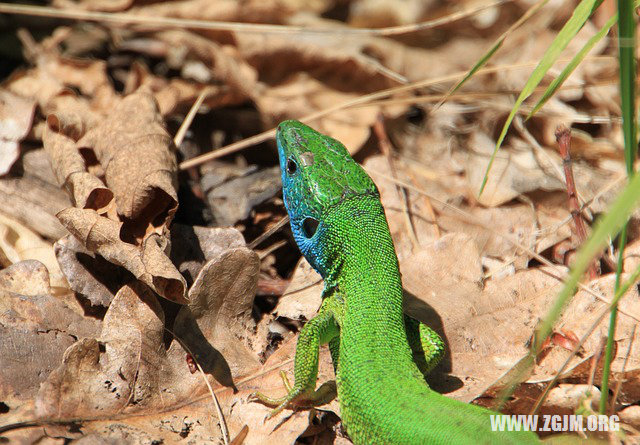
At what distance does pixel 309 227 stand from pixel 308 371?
1.08m

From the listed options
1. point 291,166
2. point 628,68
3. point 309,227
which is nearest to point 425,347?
point 309,227

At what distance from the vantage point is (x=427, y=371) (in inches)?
140

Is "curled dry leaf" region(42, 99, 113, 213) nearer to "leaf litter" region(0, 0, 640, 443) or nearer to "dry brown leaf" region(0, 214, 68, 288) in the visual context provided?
"leaf litter" region(0, 0, 640, 443)

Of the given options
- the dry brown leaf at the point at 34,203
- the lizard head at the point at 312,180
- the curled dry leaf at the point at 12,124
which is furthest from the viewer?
the curled dry leaf at the point at 12,124

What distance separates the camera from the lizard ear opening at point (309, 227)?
4.00 metres

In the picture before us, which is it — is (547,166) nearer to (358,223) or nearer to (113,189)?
(358,223)

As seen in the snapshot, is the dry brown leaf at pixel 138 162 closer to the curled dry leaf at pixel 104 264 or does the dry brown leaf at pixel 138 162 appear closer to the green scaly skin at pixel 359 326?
the curled dry leaf at pixel 104 264

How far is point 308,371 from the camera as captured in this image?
3.30 metres

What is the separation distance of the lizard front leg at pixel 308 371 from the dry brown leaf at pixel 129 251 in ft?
2.30

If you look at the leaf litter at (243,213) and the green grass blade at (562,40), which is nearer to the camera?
the green grass blade at (562,40)

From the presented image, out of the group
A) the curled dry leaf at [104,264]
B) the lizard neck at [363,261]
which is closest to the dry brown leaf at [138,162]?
the curled dry leaf at [104,264]

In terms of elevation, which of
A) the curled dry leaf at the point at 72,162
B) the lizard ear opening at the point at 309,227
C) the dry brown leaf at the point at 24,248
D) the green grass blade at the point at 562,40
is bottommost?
the dry brown leaf at the point at 24,248

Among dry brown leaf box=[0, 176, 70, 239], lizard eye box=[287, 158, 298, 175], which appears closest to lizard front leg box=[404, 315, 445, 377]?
lizard eye box=[287, 158, 298, 175]

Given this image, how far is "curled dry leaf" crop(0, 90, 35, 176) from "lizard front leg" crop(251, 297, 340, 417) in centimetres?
275
